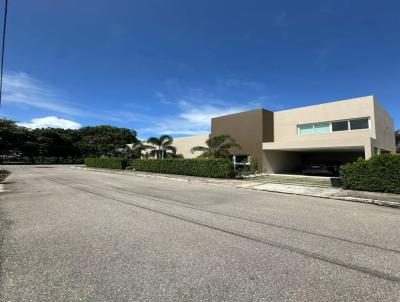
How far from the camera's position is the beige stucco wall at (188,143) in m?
28.4

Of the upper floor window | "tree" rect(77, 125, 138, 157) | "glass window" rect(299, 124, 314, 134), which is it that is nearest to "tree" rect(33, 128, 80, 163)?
"tree" rect(77, 125, 138, 157)

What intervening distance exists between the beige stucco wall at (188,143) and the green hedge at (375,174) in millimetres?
17139

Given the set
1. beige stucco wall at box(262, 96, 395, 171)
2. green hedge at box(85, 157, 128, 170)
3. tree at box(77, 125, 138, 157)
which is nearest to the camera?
beige stucco wall at box(262, 96, 395, 171)

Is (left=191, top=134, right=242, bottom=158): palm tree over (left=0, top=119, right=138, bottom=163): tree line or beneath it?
beneath

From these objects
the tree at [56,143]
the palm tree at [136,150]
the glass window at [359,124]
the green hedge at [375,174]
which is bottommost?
the green hedge at [375,174]

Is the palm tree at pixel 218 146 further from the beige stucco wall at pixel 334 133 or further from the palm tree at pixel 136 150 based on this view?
the palm tree at pixel 136 150

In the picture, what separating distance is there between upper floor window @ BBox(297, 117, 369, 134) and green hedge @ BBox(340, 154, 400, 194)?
7.87 m

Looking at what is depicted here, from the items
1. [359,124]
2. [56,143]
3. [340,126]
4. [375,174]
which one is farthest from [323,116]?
[56,143]

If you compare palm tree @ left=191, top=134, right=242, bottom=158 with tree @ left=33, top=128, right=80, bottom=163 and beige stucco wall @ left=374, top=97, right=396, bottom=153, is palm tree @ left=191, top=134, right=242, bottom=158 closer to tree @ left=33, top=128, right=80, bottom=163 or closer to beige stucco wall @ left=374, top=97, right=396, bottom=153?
beige stucco wall @ left=374, top=97, right=396, bottom=153

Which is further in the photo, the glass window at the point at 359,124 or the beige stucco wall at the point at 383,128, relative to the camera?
the beige stucco wall at the point at 383,128

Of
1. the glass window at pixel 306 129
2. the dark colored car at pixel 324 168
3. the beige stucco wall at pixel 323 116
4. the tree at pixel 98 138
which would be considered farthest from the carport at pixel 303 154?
the tree at pixel 98 138

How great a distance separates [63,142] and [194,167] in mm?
58622

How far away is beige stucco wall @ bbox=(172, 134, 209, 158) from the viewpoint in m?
28.4

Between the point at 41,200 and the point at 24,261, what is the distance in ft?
22.0
